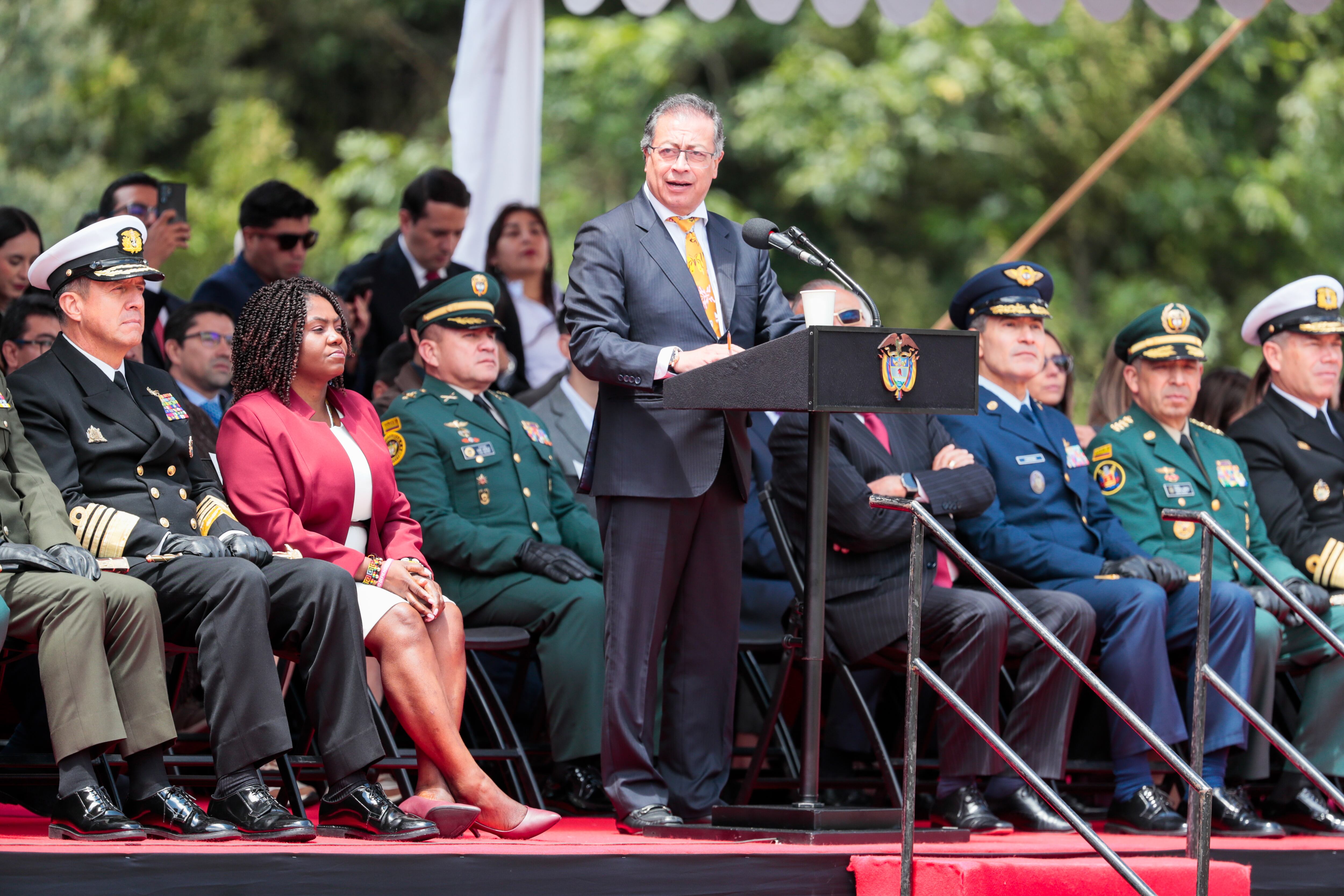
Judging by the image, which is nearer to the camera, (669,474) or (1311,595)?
(669,474)

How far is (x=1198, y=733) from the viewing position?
15.5ft

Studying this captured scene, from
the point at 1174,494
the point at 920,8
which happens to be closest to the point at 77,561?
the point at 1174,494

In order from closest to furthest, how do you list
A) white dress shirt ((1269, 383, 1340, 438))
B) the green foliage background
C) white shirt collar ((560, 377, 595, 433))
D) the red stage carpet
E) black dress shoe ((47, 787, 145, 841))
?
the red stage carpet, black dress shoe ((47, 787, 145, 841)), white shirt collar ((560, 377, 595, 433)), white dress shirt ((1269, 383, 1340, 438)), the green foliage background

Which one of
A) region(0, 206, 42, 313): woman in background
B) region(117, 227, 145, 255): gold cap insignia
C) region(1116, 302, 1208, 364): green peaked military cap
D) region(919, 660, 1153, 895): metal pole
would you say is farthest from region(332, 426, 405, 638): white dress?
region(1116, 302, 1208, 364): green peaked military cap

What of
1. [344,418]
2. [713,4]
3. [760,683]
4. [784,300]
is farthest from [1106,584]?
[713,4]

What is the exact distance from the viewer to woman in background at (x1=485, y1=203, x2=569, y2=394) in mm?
7656

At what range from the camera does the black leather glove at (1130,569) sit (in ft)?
19.2

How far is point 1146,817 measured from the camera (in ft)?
18.1

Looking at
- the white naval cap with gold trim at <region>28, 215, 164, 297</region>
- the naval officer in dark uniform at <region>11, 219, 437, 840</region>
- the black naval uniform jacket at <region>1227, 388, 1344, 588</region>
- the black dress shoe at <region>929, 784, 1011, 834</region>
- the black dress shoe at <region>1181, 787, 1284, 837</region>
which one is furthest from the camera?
the black naval uniform jacket at <region>1227, 388, 1344, 588</region>

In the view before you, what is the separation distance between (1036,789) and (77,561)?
2.40 meters

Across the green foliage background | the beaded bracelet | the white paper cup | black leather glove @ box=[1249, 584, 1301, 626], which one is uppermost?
the green foliage background

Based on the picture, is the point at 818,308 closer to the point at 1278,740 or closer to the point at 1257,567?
the point at 1257,567

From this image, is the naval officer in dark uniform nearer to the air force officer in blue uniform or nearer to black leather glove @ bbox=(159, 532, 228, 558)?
black leather glove @ bbox=(159, 532, 228, 558)

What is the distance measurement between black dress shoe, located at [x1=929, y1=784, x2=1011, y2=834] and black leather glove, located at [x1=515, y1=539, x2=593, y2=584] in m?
1.32
